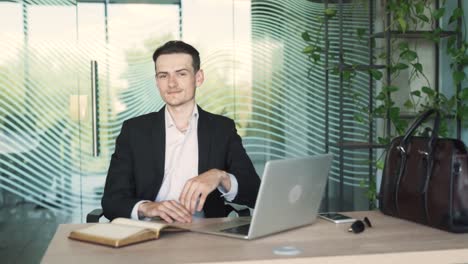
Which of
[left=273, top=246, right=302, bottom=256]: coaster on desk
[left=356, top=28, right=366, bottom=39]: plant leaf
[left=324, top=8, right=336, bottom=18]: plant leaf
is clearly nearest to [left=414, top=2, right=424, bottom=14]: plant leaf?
[left=356, top=28, right=366, bottom=39]: plant leaf

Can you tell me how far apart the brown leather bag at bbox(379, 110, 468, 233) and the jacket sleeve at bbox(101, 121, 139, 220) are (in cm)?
94

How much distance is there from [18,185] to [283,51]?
2.11 m

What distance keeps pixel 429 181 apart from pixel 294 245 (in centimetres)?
54

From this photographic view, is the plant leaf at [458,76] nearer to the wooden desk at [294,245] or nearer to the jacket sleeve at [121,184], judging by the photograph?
the wooden desk at [294,245]

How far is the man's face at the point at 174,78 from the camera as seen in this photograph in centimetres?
249

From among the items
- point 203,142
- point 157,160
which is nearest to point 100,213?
point 157,160

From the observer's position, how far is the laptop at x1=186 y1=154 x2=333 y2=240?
5.49 feet

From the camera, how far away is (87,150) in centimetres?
416

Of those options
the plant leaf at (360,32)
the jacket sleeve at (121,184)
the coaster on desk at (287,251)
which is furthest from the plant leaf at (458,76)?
the coaster on desk at (287,251)

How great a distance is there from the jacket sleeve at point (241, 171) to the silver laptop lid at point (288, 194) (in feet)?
1.49

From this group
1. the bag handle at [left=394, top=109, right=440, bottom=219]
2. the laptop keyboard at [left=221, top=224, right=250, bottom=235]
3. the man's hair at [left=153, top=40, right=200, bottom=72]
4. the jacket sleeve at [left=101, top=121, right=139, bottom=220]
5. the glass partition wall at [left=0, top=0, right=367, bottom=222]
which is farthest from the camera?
the glass partition wall at [left=0, top=0, right=367, bottom=222]

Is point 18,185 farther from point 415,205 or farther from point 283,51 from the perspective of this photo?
point 415,205

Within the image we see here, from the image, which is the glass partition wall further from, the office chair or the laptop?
the laptop

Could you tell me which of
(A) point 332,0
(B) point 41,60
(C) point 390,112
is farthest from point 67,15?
(C) point 390,112
